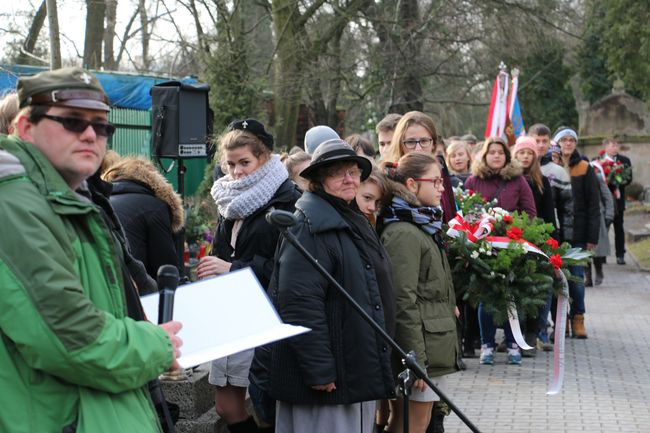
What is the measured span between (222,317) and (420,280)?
8.82 ft

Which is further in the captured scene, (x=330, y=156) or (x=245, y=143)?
(x=245, y=143)

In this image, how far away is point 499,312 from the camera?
776cm

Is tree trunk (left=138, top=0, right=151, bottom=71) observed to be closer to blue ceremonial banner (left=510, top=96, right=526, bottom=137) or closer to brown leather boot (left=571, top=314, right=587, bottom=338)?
blue ceremonial banner (left=510, top=96, right=526, bottom=137)

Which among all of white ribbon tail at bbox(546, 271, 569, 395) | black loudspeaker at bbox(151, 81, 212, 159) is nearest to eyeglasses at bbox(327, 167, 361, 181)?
white ribbon tail at bbox(546, 271, 569, 395)

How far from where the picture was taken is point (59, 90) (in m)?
2.76

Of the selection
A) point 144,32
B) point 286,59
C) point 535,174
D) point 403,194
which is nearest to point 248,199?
point 403,194

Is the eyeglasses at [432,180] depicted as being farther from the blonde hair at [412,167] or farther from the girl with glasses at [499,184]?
the girl with glasses at [499,184]

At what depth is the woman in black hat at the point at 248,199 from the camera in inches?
208

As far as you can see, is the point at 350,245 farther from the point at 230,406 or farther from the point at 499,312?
the point at 499,312

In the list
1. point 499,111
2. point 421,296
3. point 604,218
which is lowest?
point 604,218

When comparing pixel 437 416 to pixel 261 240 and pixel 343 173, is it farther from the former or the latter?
pixel 343 173

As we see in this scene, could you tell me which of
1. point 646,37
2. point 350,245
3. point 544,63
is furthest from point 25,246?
point 544,63

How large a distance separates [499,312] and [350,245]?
11.0 ft

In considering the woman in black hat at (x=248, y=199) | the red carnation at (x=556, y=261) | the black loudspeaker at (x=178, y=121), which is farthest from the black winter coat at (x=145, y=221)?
the red carnation at (x=556, y=261)
